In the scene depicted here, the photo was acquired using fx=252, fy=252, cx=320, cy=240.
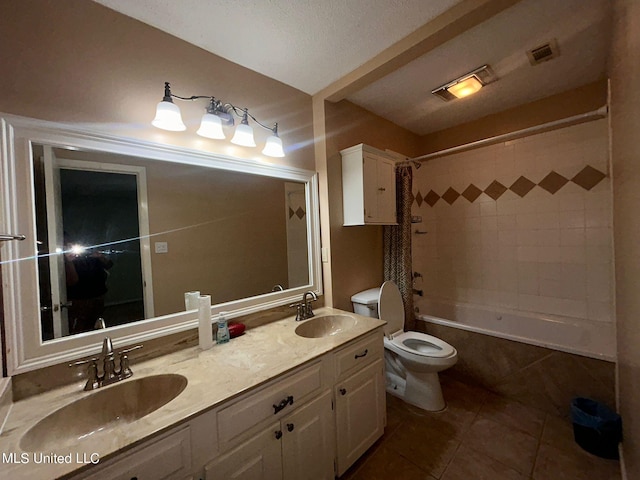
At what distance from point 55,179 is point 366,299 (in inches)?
77.1

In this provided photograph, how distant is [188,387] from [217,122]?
130 cm

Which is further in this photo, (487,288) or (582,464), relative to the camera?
(487,288)

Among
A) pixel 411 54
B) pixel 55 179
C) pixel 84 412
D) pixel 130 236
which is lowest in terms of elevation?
pixel 84 412

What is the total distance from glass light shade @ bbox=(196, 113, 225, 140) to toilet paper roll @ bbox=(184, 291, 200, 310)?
0.90 meters

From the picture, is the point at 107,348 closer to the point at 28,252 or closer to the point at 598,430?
the point at 28,252

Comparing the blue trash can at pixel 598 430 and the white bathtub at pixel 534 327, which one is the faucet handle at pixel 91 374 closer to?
the white bathtub at pixel 534 327

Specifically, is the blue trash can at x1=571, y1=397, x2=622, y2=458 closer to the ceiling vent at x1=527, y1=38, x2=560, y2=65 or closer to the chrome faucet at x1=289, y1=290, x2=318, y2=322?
the chrome faucet at x1=289, y1=290, x2=318, y2=322

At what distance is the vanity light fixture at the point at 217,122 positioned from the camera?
124 centimetres

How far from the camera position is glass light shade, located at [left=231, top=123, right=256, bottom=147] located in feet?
4.98

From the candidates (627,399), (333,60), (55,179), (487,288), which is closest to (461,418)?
(627,399)

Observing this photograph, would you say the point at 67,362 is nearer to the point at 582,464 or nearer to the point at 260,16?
the point at 260,16

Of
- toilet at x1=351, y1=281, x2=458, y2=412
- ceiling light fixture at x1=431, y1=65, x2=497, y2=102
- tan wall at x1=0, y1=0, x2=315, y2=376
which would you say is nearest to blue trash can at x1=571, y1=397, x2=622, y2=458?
toilet at x1=351, y1=281, x2=458, y2=412

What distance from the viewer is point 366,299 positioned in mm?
2064

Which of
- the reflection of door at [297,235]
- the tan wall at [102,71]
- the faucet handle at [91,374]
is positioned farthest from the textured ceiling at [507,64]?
the faucet handle at [91,374]
